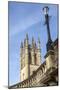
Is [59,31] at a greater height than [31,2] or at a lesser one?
lesser

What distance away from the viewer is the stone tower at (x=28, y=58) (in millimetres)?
1856

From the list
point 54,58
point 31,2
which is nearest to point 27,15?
point 31,2

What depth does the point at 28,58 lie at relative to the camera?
1875mm

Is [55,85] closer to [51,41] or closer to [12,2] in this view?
[51,41]

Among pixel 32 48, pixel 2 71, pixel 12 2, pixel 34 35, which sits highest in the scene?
pixel 12 2

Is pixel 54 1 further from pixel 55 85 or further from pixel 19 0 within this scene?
pixel 55 85

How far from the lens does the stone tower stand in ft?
6.09

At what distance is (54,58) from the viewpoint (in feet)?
6.35

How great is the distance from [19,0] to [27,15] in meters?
0.15

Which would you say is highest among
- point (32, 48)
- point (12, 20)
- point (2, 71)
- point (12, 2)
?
point (12, 2)

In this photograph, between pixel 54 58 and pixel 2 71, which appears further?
pixel 54 58

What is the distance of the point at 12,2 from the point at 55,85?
86 centimetres

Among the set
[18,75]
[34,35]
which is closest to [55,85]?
[18,75]

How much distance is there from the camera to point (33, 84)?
6.15ft
